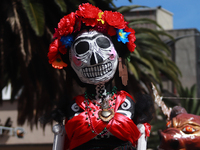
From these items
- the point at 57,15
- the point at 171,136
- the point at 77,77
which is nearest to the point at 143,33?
the point at 57,15

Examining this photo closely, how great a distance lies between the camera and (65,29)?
10.4 feet

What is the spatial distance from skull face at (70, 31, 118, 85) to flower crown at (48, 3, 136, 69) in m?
0.09

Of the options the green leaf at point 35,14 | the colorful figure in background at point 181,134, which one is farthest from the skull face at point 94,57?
the green leaf at point 35,14

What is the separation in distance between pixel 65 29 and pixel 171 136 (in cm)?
192

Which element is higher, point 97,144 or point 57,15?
point 57,15

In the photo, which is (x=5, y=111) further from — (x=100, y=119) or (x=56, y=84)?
(x=100, y=119)

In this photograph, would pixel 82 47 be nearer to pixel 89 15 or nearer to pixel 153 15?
pixel 89 15

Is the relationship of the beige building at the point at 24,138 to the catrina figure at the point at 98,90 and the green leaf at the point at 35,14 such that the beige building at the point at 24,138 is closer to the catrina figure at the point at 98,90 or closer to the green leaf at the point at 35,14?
the green leaf at the point at 35,14

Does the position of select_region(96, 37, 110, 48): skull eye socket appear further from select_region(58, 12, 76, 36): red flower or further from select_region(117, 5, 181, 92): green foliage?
select_region(117, 5, 181, 92): green foliage

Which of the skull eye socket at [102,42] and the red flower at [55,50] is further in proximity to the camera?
the red flower at [55,50]

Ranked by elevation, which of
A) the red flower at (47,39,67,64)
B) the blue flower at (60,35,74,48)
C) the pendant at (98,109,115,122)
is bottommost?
the pendant at (98,109,115,122)

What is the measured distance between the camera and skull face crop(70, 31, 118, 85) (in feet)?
10.00

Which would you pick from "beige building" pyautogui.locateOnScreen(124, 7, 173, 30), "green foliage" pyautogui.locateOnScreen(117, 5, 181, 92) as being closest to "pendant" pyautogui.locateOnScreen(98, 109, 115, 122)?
"green foliage" pyautogui.locateOnScreen(117, 5, 181, 92)

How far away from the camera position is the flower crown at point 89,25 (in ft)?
10.3
